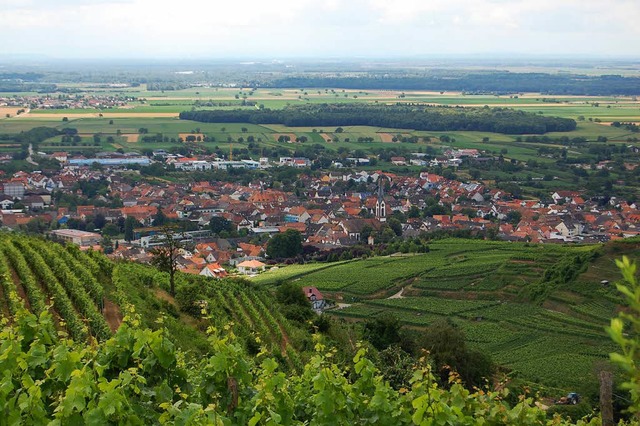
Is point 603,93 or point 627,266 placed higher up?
point 627,266

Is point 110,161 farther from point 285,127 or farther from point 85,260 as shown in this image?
point 85,260

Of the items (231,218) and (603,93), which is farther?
(603,93)

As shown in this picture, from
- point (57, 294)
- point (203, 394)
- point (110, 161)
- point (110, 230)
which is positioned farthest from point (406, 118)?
point (203, 394)

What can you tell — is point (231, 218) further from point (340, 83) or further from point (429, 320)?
point (340, 83)

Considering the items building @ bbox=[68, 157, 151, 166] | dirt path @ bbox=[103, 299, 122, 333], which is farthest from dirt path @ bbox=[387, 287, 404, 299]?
building @ bbox=[68, 157, 151, 166]

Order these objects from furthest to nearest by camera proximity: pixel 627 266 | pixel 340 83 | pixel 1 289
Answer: pixel 340 83 → pixel 1 289 → pixel 627 266

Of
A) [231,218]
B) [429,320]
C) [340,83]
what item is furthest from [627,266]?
[340,83]
